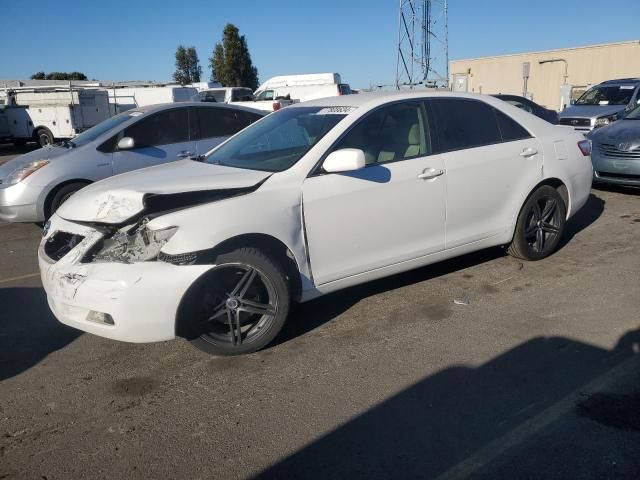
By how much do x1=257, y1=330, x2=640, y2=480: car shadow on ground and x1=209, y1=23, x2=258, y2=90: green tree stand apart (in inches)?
1816

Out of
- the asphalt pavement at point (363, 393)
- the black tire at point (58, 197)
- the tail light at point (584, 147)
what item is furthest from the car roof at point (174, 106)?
the tail light at point (584, 147)

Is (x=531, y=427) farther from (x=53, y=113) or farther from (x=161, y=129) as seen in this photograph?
(x=53, y=113)

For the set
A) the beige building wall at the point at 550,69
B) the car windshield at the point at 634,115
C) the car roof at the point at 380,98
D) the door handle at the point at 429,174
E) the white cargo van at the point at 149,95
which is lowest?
the door handle at the point at 429,174

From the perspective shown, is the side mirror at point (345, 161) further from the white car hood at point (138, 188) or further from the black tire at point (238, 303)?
the black tire at point (238, 303)

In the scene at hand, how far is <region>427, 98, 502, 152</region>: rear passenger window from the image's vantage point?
14.6ft

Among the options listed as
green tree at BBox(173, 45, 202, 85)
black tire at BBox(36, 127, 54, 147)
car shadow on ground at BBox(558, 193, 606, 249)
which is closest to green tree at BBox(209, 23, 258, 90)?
green tree at BBox(173, 45, 202, 85)

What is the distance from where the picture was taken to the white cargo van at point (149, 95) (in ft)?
76.0

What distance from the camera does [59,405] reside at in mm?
3127

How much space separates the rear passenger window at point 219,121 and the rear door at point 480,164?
13.9ft

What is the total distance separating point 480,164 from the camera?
453cm

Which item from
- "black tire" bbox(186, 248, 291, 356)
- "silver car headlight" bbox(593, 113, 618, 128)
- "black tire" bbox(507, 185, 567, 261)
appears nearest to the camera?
"black tire" bbox(186, 248, 291, 356)

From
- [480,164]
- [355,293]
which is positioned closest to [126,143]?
[355,293]

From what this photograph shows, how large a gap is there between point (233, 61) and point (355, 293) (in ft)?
147

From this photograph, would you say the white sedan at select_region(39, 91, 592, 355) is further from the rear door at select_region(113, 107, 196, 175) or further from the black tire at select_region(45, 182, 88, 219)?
the black tire at select_region(45, 182, 88, 219)
